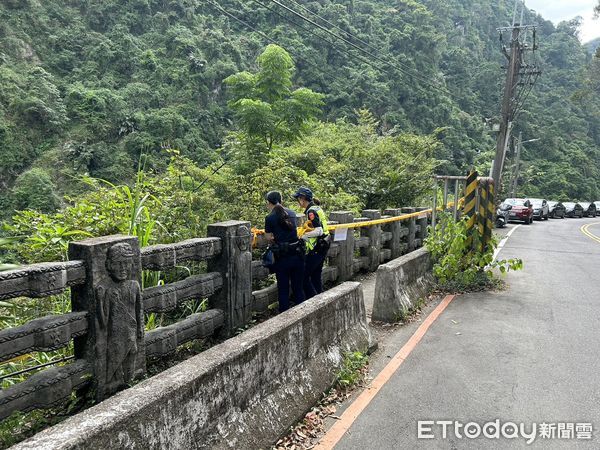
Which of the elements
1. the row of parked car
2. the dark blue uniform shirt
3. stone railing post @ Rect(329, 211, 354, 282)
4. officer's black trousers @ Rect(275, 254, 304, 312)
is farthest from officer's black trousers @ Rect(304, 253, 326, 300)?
the row of parked car

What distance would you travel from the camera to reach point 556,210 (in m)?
41.8

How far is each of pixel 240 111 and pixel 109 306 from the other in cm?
1429

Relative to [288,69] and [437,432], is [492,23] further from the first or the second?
[437,432]

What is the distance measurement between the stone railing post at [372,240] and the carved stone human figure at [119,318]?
632cm

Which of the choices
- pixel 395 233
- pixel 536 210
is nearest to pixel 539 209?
pixel 536 210

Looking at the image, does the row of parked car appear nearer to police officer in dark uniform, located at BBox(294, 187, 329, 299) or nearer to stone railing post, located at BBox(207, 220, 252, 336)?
police officer in dark uniform, located at BBox(294, 187, 329, 299)

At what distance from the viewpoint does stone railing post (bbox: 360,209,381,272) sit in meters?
9.63

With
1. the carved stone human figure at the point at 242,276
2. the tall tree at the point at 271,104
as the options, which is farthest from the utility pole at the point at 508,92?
the carved stone human figure at the point at 242,276

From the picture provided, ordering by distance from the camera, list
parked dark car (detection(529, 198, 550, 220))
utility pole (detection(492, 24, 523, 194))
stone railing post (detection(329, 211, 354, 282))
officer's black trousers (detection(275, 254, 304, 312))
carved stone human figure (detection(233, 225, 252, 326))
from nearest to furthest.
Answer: carved stone human figure (detection(233, 225, 252, 326)) → officer's black trousers (detection(275, 254, 304, 312)) → stone railing post (detection(329, 211, 354, 282)) → utility pole (detection(492, 24, 523, 194)) → parked dark car (detection(529, 198, 550, 220))

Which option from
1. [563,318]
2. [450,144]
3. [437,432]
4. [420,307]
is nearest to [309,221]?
[420,307]

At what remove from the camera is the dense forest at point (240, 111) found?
A: 12859 mm

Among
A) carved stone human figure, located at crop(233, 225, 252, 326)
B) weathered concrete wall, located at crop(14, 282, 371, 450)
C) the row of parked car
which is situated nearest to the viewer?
weathered concrete wall, located at crop(14, 282, 371, 450)

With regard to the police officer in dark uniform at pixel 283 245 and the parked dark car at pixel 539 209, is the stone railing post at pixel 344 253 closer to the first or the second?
the police officer in dark uniform at pixel 283 245

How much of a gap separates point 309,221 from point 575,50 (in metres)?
115
